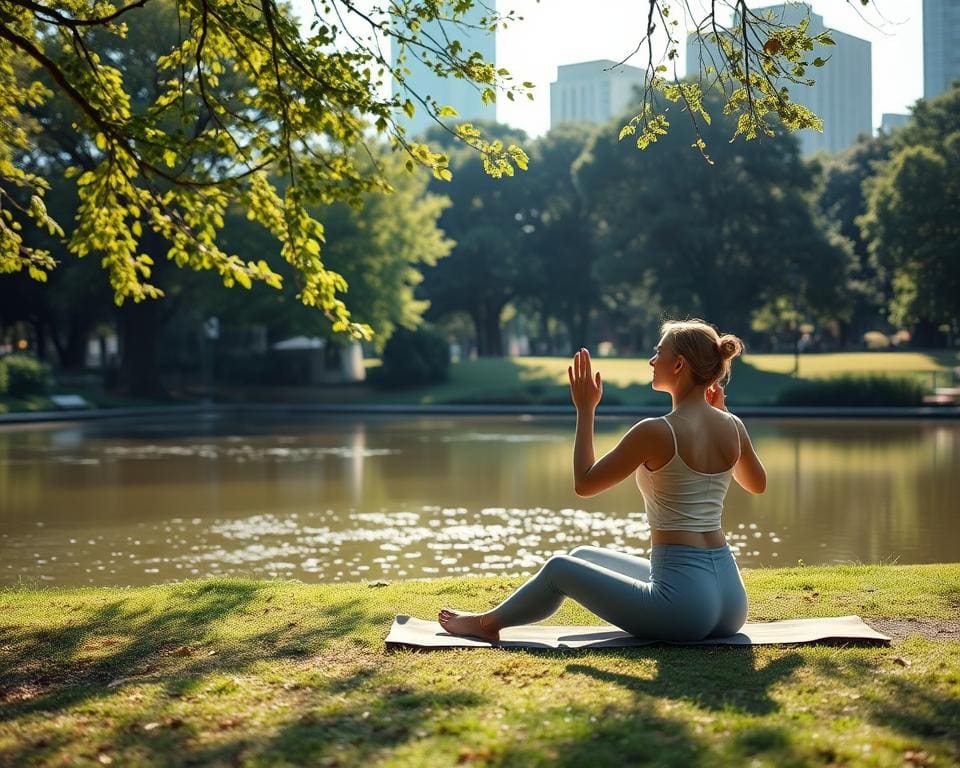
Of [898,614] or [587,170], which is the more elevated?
[587,170]

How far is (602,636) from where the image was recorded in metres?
5.25

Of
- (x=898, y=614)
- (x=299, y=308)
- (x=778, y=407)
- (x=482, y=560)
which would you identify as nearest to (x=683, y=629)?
(x=898, y=614)

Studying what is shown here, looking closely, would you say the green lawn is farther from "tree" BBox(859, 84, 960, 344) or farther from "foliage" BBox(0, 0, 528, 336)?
"foliage" BBox(0, 0, 528, 336)

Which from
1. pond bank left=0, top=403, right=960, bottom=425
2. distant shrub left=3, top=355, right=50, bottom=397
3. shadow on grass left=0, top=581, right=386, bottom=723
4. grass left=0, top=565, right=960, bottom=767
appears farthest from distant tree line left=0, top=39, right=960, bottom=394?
grass left=0, top=565, right=960, bottom=767

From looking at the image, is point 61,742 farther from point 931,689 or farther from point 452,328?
point 452,328

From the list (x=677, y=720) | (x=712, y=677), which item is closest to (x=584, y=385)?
(x=712, y=677)

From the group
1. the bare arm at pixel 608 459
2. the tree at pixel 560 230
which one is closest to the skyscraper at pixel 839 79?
the bare arm at pixel 608 459

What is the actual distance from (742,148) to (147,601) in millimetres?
48755

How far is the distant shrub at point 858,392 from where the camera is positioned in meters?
35.1

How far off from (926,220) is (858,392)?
12.2 m

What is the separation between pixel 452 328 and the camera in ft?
304

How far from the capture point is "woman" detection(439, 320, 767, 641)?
15.8 feet

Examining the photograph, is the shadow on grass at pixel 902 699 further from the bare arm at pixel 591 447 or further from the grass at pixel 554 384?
the grass at pixel 554 384

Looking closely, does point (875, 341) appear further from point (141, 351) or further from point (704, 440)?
point (704, 440)
